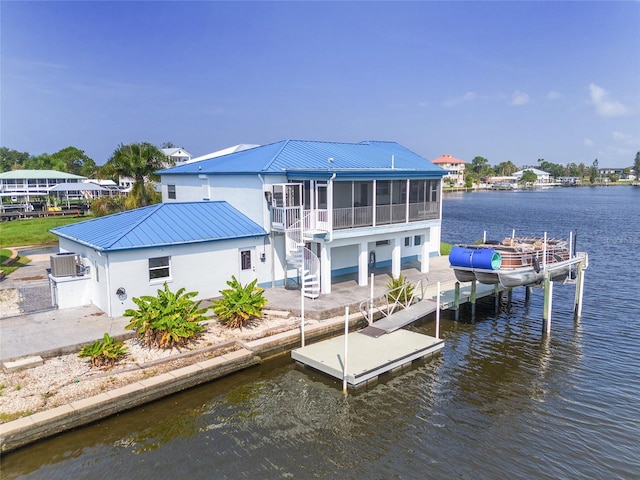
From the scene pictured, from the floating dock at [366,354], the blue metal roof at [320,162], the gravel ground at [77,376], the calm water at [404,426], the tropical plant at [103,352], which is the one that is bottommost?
the calm water at [404,426]

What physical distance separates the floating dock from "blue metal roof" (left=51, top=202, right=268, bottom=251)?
21.3ft

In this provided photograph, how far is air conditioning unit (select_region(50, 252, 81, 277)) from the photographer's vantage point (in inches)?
694

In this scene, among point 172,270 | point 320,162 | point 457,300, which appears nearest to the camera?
point 172,270

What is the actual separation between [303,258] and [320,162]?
5439 millimetres

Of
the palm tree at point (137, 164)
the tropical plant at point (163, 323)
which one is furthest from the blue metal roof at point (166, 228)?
the palm tree at point (137, 164)

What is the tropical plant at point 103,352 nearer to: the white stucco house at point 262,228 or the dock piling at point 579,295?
the white stucco house at point 262,228

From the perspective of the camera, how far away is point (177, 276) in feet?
59.8

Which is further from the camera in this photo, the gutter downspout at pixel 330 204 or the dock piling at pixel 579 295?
the dock piling at pixel 579 295

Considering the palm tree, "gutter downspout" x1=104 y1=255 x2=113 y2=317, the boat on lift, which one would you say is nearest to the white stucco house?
"gutter downspout" x1=104 y1=255 x2=113 y2=317

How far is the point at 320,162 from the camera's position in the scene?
2231 cm

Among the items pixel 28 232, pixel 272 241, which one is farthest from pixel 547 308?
pixel 28 232

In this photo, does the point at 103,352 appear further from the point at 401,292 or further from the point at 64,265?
the point at 401,292

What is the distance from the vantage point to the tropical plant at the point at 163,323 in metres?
14.5

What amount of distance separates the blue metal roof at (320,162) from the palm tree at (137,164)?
5562 mm
